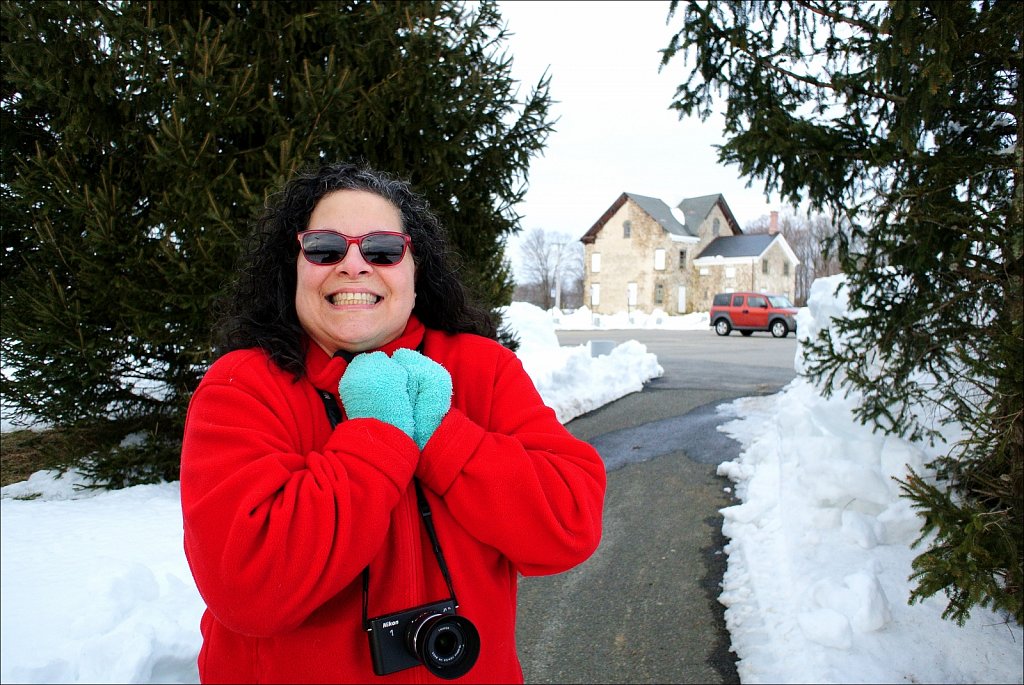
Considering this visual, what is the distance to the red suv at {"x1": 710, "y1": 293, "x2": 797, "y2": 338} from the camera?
28188 mm

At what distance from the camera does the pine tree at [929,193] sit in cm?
304

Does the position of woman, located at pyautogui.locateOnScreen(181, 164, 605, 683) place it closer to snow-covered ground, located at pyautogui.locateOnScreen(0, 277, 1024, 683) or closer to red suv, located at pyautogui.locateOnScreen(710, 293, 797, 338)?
snow-covered ground, located at pyautogui.locateOnScreen(0, 277, 1024, 683)

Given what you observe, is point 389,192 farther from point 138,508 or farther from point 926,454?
point 926,454

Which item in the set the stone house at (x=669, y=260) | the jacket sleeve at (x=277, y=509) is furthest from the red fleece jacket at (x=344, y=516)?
the stone house at (x=669, y=260)

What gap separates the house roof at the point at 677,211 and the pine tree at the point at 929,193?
44.4 meters

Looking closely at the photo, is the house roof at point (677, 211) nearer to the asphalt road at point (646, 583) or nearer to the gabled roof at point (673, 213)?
the gabled roof at point (673, 213)

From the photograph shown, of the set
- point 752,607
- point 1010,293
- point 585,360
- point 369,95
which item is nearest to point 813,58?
point 1010,293

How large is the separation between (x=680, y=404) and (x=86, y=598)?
28.2 ft

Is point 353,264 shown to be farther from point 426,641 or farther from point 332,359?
point 426,641

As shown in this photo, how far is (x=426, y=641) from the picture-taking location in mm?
1331

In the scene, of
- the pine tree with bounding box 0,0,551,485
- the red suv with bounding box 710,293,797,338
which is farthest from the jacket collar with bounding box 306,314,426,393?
the red suv with bounding box 710,293,797,338

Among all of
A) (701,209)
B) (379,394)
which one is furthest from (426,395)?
(701,209)

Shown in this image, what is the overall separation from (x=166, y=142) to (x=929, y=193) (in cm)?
464

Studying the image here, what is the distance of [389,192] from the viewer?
5.51 ft
